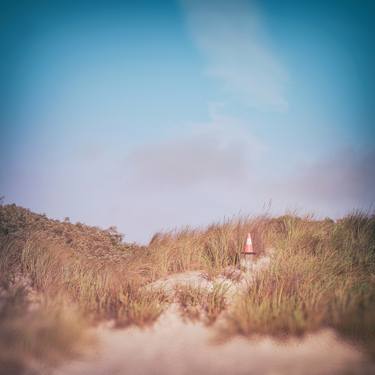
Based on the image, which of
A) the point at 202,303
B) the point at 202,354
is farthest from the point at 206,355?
the point at 202,303

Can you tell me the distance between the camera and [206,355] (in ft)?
21.2

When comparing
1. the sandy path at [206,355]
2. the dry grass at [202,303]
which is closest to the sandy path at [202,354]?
the sandy path at [206,355]

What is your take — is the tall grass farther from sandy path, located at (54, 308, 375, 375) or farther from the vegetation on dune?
sandy path, located at (54, 308, 375, 375)

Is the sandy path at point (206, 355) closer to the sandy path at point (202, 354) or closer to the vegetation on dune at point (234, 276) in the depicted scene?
the sandy path at point (202, 354)

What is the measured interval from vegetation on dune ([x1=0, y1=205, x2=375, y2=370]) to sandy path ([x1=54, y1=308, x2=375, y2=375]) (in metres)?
0.21

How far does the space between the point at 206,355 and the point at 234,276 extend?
2.13 m

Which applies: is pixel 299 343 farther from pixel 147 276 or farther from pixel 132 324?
pixel 147 276

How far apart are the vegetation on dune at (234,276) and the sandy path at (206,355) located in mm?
207

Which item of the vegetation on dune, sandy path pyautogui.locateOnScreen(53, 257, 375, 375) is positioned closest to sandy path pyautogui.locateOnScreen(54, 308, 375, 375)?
sandy path pyautogui.locateOnScreen(53, 257, 375, 375)

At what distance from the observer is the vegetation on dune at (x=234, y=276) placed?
6.76 meters

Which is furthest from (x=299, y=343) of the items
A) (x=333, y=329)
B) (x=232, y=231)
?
(x=232, y=231)

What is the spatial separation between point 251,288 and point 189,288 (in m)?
1.07

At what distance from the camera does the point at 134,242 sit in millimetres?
14633

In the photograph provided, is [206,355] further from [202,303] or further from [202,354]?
[202,303]
